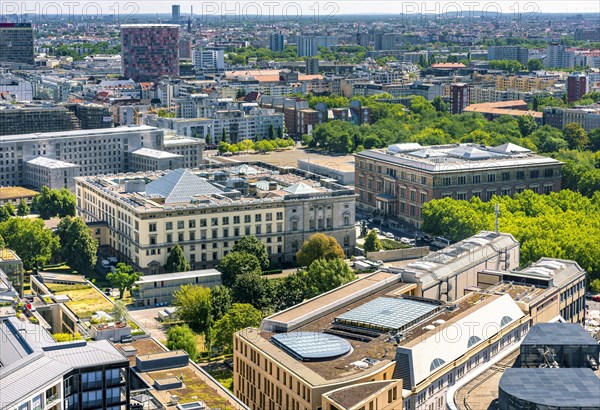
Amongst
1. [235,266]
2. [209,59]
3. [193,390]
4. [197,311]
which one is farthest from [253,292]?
[209,59]

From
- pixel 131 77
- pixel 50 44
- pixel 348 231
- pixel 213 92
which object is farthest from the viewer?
pixel 50 44

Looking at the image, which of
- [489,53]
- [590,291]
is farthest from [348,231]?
[489,53]

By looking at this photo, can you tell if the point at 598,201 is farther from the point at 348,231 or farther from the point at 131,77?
the point at 131,77

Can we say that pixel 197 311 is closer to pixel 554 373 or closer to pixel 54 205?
pixel 554 373

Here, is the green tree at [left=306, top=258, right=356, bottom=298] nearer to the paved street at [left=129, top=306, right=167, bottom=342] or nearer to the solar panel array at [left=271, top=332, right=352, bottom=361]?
the paved street at [left=129, top=306, right=167, bottom=342]

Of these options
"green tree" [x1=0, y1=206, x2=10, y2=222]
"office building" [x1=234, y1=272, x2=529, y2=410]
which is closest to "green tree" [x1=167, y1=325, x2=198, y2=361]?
"office building" [x1=234, y1=272, x2=529, y2=410]

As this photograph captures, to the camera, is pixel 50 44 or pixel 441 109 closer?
pixel 441 109

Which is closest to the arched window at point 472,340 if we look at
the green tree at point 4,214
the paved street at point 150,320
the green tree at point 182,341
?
the green tree at point 182,341
